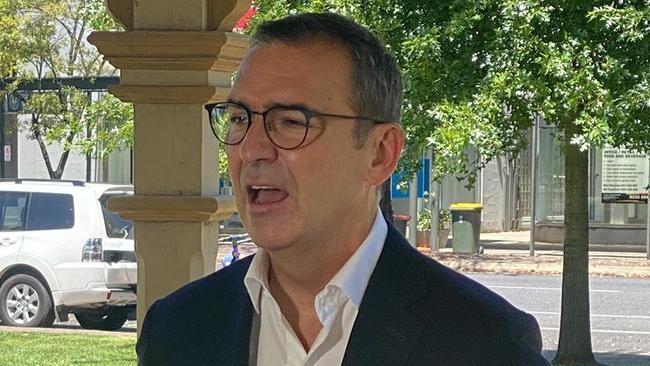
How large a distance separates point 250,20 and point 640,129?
3006 mm

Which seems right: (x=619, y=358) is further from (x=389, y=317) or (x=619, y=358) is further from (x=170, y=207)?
(x=389, y=317)

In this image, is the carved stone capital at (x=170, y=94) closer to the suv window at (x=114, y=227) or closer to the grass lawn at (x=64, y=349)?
the grass lawn at (x=64, y=349)

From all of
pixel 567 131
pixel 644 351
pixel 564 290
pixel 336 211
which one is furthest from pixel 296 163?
pixel 644 351

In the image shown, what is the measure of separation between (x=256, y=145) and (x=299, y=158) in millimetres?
76

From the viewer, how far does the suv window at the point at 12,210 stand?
1332cm

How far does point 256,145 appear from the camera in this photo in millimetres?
2051

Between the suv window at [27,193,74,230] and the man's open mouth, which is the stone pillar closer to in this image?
the man's open mouth

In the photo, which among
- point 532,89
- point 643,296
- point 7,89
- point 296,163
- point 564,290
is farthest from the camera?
point 7,89

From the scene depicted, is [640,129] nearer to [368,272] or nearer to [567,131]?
[567,131]

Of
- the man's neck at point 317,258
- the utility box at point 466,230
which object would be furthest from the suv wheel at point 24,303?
the man's neck at point 317,258

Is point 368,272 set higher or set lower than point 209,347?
higher

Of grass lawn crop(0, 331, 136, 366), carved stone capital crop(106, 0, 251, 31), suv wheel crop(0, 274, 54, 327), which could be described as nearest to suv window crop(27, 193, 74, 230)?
suv wheel crop(0, 274, 54, 327)

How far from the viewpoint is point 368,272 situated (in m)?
2.11

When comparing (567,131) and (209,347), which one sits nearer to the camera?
(209,347)
